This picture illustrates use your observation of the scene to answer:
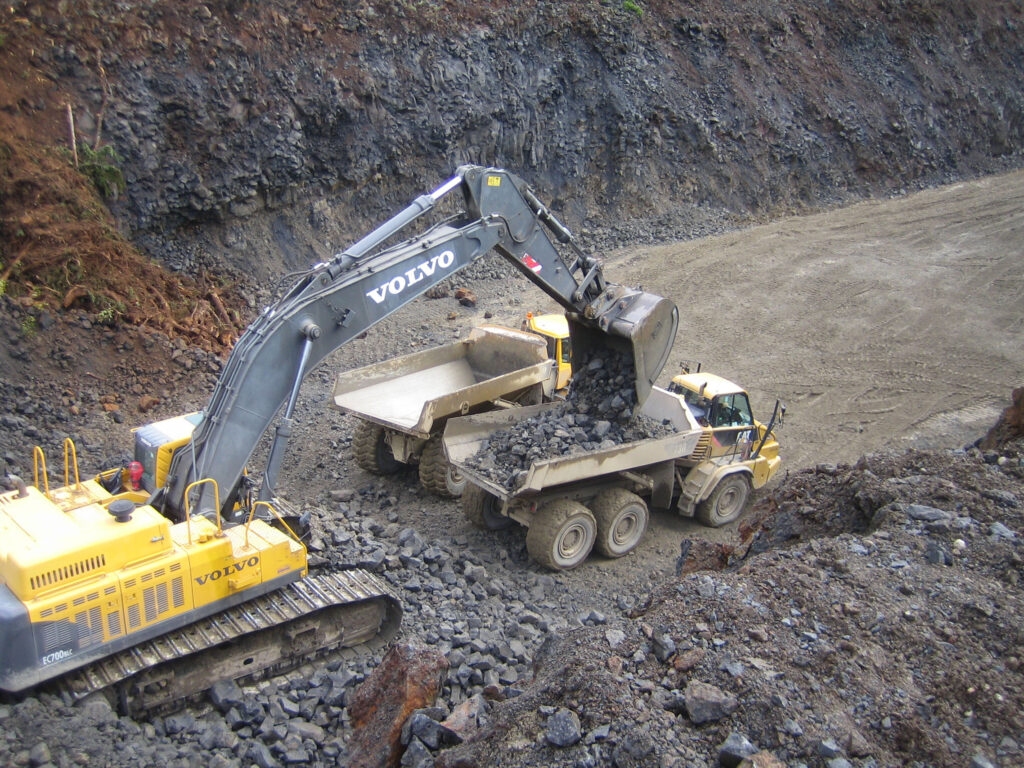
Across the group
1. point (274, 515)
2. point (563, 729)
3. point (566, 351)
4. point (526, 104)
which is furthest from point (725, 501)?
point (526, 104)

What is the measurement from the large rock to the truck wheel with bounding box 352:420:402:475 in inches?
179

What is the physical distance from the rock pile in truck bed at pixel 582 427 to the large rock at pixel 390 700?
9.07 ft

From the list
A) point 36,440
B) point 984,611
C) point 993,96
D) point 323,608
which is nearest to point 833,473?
point 984,611

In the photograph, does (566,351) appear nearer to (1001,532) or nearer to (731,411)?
(731,411)

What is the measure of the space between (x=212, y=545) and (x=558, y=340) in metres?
6.36

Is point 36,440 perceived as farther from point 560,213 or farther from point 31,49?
point 560,213

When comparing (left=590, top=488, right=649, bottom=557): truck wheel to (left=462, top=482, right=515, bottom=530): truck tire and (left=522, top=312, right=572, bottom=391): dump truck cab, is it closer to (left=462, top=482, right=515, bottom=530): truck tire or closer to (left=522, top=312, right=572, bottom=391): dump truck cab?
(left=462, top=482, right=515, bottom=530): truck tire

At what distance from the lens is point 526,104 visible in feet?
66.7

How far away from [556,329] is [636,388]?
3.10 meters

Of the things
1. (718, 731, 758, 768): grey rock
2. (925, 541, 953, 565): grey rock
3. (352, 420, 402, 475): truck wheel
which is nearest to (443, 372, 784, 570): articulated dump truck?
(352, 420, 402, 475): truck wheel

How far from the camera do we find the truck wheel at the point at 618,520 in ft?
31.1

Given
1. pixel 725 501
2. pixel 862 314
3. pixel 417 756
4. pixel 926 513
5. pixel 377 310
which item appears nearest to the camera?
pixel 417 756

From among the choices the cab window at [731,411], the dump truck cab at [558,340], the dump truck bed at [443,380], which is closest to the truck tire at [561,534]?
the dump truck bed at [443,380]

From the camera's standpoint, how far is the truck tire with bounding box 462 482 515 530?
9602 mm
